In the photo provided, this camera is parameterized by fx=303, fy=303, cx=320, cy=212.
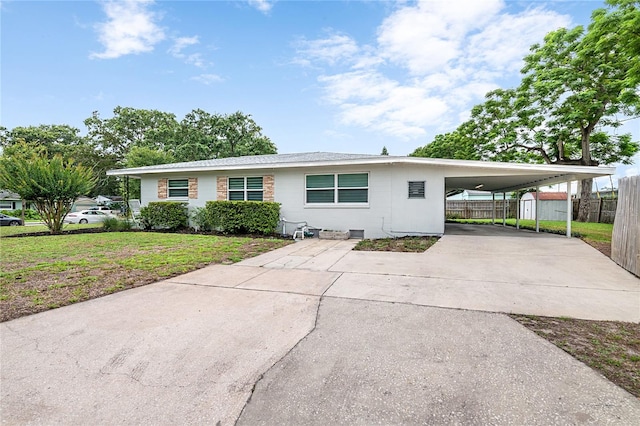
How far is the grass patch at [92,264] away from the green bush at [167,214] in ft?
8.24

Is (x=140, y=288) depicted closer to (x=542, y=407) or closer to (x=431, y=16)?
(x=542, y=407)

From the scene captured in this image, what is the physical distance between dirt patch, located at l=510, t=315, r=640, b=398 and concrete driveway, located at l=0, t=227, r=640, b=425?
0.44ft

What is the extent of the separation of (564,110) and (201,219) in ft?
62.1

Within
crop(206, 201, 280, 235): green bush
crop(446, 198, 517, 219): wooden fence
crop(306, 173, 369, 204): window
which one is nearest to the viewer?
crop(306, 173, 369, 204): window

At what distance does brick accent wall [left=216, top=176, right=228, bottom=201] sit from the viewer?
474 inches

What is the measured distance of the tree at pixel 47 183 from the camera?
35.5 feet

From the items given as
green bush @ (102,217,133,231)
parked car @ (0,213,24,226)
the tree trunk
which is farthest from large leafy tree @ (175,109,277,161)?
the tree trunk

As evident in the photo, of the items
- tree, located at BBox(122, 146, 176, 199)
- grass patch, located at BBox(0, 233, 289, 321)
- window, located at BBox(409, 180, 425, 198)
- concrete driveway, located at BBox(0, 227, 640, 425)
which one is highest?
tree, located at BBox(122, 146, 176, 199)

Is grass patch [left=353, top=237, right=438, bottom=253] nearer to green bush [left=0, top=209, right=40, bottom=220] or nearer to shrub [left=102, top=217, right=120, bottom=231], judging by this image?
shrub [left=102, top=217, right=120, bottom=231]

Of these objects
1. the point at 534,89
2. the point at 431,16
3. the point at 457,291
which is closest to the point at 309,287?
the point at 457,291

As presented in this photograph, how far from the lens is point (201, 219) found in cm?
1186

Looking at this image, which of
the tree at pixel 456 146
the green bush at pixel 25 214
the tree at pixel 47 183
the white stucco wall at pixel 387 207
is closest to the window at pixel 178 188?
the tree at pixel 47 183

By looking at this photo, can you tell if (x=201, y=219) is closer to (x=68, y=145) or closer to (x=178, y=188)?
(x=178, y=188)

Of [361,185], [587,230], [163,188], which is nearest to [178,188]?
[163,188]
